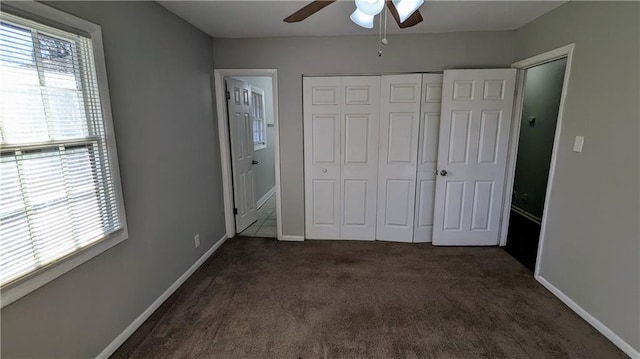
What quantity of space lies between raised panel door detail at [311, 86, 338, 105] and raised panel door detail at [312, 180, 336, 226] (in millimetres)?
922

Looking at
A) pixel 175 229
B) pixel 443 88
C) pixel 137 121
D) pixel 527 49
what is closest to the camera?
pixel 137 121

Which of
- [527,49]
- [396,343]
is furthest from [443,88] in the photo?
[396,343]

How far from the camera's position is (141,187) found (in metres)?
2.02

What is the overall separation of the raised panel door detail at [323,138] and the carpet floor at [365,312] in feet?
3.70

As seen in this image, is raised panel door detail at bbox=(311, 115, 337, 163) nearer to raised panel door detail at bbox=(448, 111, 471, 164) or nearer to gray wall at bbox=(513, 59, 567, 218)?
raised panel door detail at bbox=(448, 111, 471, 164)

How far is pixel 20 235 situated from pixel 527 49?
4.00 metres

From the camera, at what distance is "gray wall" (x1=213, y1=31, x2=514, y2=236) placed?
2.96m

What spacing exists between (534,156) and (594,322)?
2.53 m

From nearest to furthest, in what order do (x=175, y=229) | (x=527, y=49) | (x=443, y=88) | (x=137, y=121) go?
(x=137, y=121) → (x=175, y=229) → (x=527, y=49) → (x=443, y=88)

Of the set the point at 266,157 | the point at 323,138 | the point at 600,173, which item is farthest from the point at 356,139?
the point at 266,157

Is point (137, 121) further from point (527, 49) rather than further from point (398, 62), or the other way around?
point (527, 49)

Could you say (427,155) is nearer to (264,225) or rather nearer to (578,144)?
(578,144)

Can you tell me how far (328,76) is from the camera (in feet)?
10.2

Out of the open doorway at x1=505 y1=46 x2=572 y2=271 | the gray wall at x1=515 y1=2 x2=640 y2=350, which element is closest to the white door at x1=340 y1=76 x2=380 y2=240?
the open doorway at x1=505 y1=46 x2=572 y2=271
